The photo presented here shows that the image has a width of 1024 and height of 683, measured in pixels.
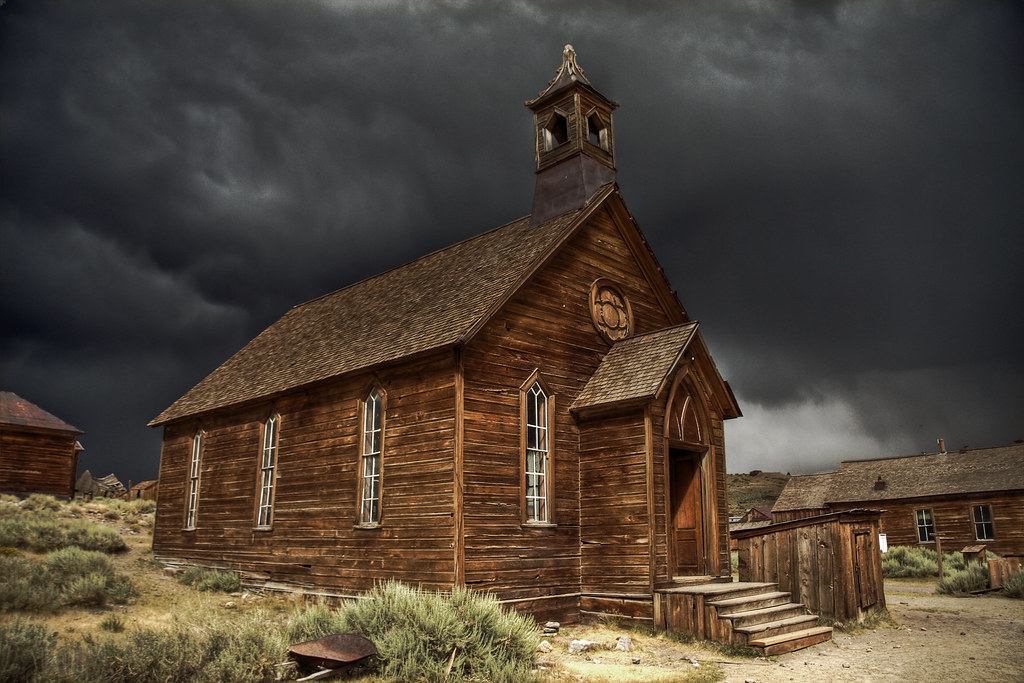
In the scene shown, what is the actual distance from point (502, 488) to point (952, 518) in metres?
28.9

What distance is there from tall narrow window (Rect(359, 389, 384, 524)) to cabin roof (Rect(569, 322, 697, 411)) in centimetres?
369

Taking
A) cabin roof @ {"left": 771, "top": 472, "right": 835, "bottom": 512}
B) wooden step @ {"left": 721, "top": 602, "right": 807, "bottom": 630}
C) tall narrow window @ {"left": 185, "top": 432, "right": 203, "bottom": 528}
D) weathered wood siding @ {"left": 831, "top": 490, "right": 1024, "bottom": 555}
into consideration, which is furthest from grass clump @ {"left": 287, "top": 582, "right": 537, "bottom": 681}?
cabin roof @ {"left": 771, "top": 472, "right": 835, "bottom": 512}

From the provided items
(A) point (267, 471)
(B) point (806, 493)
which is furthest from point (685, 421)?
(B) point (806, 493)

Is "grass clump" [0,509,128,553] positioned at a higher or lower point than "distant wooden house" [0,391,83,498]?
lower

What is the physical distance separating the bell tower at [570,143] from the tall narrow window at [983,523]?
2589 centimetres

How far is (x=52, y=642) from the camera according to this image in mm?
8414

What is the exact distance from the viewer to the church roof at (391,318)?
547 inches

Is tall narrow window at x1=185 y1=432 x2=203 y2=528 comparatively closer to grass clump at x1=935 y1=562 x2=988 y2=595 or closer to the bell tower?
the bell tower

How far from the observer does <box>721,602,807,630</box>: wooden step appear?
1131cm

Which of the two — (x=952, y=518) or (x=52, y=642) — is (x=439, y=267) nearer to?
(x=52, y=642)

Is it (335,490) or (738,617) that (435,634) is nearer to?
(738,617)

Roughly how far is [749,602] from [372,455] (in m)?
7.16

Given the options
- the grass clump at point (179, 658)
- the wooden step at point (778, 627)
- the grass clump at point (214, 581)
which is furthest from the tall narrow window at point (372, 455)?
the wooden step at point (778, 627)

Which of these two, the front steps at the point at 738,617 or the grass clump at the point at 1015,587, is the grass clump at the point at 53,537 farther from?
the grass clump at the point at 1015,587
